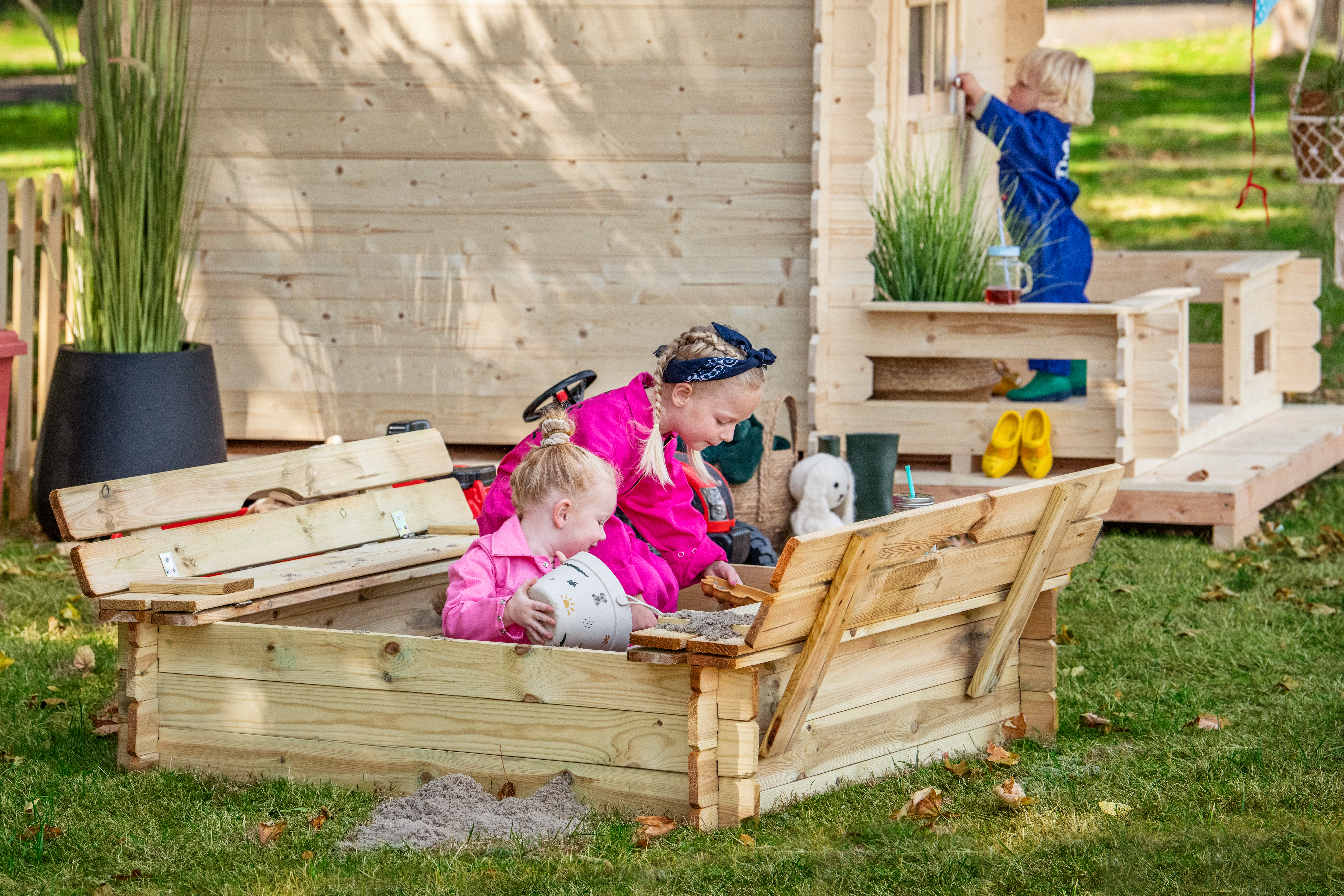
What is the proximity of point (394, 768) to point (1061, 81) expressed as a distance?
17.4 feet

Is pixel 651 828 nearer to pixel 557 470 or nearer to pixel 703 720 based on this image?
pixel 703 720

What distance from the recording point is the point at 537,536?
391 centimetres

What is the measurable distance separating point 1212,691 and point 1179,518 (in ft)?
6.46

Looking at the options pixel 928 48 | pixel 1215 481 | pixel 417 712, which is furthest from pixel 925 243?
pixel 417 712

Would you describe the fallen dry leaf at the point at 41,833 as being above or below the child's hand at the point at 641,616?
below

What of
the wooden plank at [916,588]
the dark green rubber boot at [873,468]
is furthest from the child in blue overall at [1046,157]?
the wooden plank at [916,588]

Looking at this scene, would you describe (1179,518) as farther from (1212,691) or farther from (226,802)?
(226,802)

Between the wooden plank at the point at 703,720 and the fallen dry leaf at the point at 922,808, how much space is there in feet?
1.54

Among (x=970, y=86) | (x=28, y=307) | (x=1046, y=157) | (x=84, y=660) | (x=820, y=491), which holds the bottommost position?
(x=84, y=660)

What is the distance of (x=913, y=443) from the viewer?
260 inches

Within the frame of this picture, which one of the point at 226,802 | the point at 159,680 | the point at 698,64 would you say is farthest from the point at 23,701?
the point at 698,64

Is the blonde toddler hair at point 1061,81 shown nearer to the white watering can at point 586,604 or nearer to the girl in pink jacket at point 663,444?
the girl in pink jacket at point 663,444

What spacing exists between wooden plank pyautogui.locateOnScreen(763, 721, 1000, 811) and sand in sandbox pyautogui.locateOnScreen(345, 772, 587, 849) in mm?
368

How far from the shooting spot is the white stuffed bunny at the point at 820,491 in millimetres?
5781
